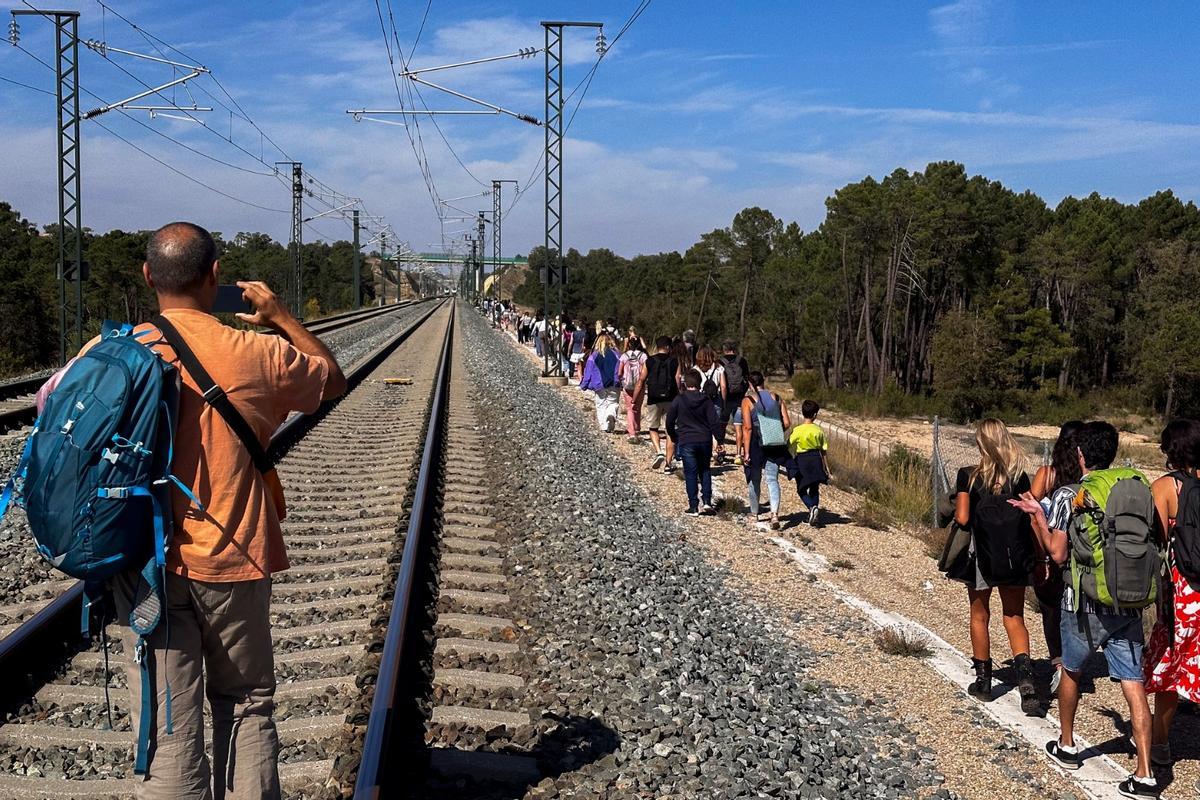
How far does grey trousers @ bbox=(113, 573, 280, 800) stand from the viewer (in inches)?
123

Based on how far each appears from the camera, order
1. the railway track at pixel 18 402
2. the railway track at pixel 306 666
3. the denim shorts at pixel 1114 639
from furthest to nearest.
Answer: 1. the railway track at pixel 18 402
2. the denim shorts at pixel 1114 639
3. the railway track at pixel 306 666

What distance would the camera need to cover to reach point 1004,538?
618 centimetres

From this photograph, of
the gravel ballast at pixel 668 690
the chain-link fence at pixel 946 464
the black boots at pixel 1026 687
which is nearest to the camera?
the gravel ballast at pixel 668 690

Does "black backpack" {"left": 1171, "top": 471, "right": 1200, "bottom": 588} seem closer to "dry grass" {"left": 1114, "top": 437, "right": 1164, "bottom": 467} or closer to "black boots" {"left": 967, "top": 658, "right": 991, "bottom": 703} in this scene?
"black boots" {"left": 967, "top": 658, "right": 991, "bottom": 703}

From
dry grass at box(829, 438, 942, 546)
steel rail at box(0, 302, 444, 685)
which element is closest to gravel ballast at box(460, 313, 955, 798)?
steel rail at box(0, 302, 444, 685)

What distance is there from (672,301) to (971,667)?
74987 millimetres

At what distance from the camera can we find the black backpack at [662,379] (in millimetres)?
14500

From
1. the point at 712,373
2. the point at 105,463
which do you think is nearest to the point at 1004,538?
the point at 105,463

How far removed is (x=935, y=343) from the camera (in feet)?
172

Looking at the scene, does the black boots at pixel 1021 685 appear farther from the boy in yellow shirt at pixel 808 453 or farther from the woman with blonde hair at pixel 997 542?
the boy in yellow shirt at pixel 808 453

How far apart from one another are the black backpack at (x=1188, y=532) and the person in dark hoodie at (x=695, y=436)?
20.2ft

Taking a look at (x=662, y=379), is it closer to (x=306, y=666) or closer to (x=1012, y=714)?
(x=1012, y=714)

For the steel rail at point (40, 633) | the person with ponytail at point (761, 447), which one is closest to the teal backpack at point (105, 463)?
the steel rail at point (40, 633)

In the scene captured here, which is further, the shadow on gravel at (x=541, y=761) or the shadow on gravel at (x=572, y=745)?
the shadow on gravel at (x=572, y=745)
